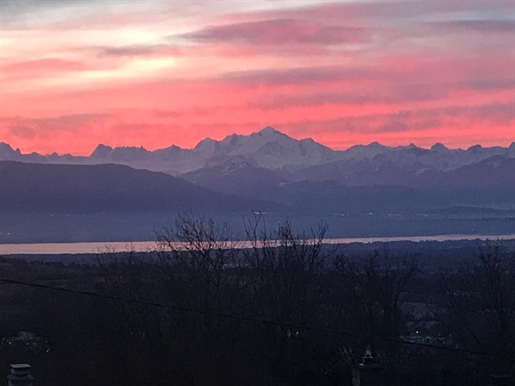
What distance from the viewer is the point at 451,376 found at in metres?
25.0

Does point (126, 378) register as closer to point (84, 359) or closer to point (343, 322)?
point (84, 359)

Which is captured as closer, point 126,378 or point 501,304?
point 126,378

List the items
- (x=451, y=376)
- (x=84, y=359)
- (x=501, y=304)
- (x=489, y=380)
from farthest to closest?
1. (x=501, y=304)
2. (x=451, y=376)
3. (x=489, y=380)
4. (x=84, y=359)

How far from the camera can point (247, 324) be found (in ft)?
73.6

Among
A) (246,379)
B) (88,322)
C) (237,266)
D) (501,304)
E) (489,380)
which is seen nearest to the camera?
(246,379)

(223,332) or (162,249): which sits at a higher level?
(162,249)

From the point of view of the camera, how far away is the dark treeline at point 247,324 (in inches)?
778

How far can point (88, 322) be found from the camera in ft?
71.1

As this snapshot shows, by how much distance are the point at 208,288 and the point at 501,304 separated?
1311 cm

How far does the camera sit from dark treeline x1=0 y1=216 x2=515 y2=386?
1975cm

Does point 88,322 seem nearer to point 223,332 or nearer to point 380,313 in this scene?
point 223,332

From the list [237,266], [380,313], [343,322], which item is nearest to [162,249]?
[237,266]

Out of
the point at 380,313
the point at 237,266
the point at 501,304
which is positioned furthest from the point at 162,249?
the point at 501,304

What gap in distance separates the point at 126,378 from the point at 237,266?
1049 centimetres
